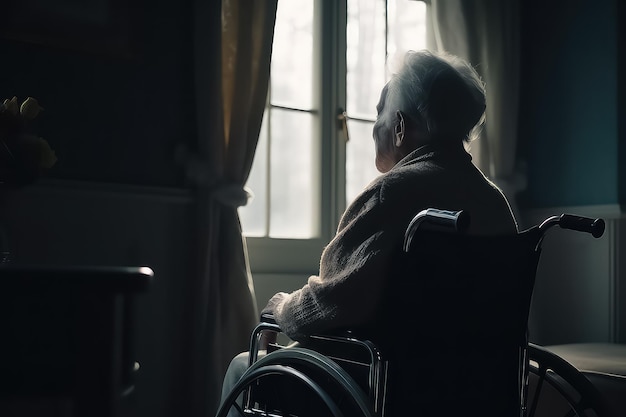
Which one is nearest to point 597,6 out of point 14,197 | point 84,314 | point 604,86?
point 604,86

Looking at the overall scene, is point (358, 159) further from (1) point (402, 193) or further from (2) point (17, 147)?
(2) point (17, 147)

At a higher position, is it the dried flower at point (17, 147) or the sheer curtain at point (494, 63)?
the sheer curtain at point (494, 63)

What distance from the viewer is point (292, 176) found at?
10.4 feet

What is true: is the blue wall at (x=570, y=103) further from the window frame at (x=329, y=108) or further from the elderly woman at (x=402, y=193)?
the elderly woman at (x=402, y=193)

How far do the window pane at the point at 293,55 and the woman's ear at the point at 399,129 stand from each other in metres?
1.28

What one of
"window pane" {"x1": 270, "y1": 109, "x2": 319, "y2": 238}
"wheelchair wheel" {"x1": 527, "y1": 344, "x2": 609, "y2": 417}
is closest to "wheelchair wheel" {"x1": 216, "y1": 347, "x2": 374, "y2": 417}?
"wheelchair wheel" {"x1": 527, "y1": 344, "x2": 609, "y2": 417}

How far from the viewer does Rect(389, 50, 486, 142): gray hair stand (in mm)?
1833

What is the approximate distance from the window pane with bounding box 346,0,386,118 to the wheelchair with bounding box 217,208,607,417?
179 centimetres

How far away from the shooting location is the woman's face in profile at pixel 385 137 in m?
1.94

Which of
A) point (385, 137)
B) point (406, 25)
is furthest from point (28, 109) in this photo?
point (406, 25)

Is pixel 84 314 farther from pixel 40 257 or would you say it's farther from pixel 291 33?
pixel 291 33

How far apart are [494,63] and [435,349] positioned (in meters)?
2.36

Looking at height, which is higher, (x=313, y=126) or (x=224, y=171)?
(x=313, y=126)

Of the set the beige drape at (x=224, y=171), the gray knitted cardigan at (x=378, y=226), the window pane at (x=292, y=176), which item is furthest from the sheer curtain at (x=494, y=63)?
the gray knitted cardigan at (x=378, y=226)
